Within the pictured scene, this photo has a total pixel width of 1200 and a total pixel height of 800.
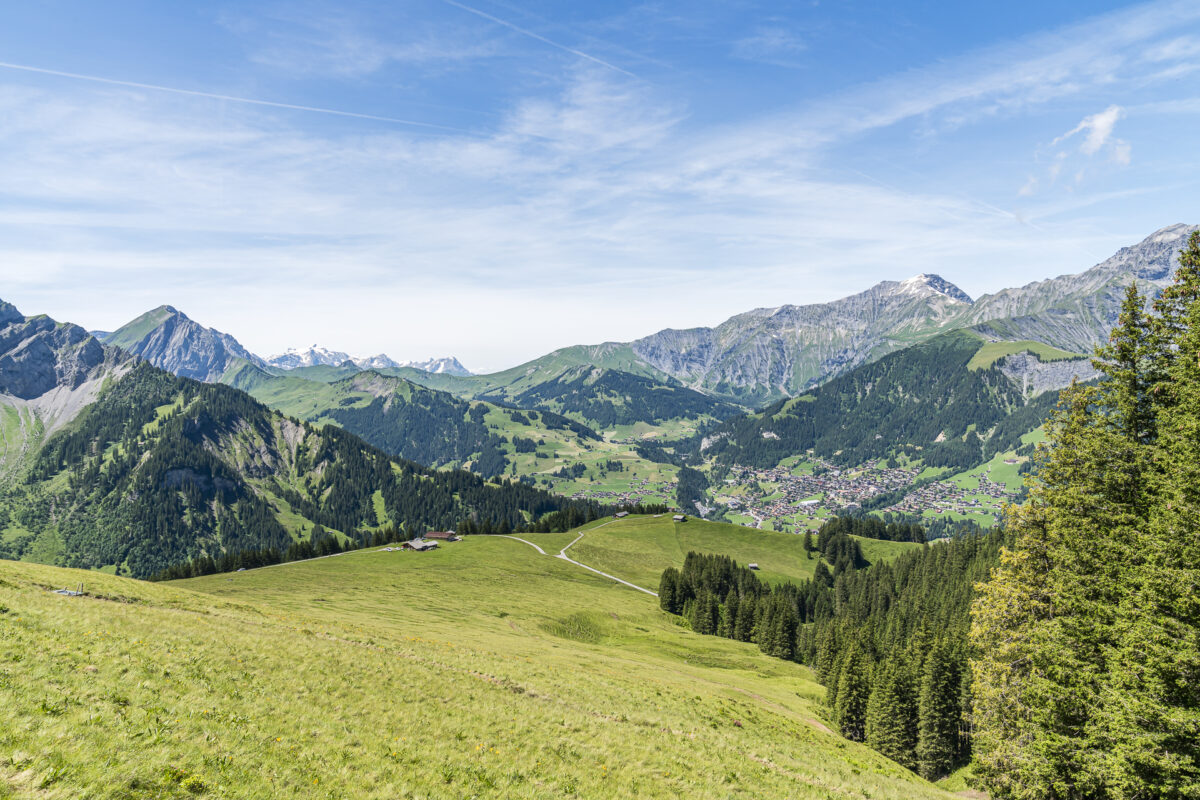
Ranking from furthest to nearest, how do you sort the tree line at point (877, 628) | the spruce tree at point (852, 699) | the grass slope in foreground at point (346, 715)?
the spruce tree at point (852, 699)
the tree line at point (877, 628)
the grass slope in foreground at point (346, 715)

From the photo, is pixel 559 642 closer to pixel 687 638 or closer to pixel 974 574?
pixel 687 638

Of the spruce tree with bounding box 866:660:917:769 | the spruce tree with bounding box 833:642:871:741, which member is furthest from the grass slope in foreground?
the spruce tree with bounding box 833:642:871:741

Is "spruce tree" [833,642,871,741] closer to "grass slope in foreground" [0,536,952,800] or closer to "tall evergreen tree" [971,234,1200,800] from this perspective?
"grass slope in foreground" [0,536,952,800]

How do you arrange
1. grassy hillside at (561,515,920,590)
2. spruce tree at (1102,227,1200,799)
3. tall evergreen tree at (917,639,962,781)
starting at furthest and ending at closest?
Answer: grassy hillside at (561,515,920,590), tall evergreen tree at (917,639,962,781), spruce tree at (1102,227,1200,799)

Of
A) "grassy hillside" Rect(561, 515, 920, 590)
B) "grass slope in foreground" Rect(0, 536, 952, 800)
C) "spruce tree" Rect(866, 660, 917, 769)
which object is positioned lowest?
"grassy hillside" Rect(561, 515, 920, 590)

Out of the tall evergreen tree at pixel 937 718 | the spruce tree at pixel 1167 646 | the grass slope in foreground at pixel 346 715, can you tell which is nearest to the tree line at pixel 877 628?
the tall evergreen tree at pixel 937 718

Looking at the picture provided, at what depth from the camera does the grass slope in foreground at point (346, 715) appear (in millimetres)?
15969

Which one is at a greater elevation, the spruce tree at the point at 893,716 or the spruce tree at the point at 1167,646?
the spruce tree at the point at 1167,646

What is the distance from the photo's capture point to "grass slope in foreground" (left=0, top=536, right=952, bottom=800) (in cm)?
1597

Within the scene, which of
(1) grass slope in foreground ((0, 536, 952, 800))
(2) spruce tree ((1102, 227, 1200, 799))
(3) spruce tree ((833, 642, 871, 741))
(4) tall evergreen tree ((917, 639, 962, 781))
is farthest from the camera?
(3) spruce tree ((833, 642, 871, 741))

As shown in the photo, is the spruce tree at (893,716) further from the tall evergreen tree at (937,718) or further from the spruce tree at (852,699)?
the spruce tree at (852,699)

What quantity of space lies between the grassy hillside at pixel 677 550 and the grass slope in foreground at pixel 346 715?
97.6 metres

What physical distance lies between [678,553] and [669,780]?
156332 mm

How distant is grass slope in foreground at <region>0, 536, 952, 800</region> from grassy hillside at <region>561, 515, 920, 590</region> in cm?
9756
